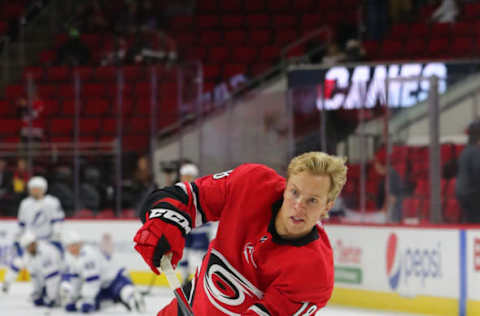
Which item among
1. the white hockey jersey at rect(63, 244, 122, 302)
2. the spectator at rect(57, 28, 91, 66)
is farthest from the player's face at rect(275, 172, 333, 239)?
the spectator at rect(57, 28, 91, 66)

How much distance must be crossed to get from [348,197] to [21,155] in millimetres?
3909

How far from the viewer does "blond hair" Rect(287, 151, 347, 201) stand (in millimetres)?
2248

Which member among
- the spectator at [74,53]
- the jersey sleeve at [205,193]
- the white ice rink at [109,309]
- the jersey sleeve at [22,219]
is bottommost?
the white ice rink at [109,309]

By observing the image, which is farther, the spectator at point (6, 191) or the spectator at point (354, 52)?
the spectator at point (354, 52)

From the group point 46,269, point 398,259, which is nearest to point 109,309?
point 46,269

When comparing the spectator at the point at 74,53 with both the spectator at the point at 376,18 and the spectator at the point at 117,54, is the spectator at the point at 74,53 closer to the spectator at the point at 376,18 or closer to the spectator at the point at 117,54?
the spectator at the point at 117,54

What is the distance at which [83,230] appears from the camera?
8.78 metres

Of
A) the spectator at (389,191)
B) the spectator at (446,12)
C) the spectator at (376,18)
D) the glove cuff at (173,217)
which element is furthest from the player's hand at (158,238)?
the spectator at (376,18)

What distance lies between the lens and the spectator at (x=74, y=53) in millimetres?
11453

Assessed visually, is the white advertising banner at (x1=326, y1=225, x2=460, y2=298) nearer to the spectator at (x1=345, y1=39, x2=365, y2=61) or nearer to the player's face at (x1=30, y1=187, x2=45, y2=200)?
the player's face at (x1=30, y1=187, x2=45, y2=200)

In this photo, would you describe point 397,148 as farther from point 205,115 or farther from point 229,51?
point 229,51

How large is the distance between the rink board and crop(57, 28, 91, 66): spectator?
564 centimetres

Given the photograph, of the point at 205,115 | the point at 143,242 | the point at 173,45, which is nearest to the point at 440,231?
the point at 205,115

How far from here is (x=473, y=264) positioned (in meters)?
6.00
